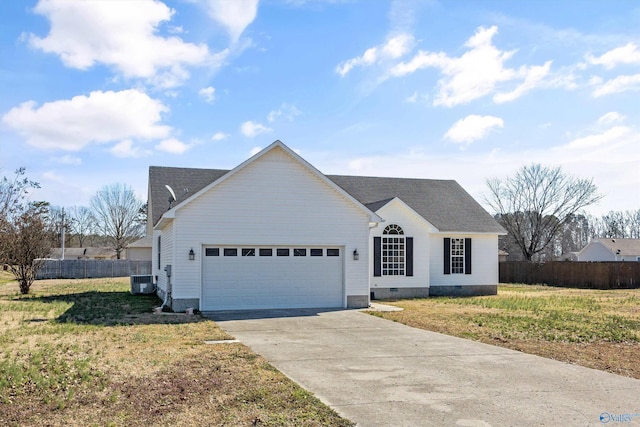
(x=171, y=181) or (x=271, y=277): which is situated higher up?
(x=171, y=181)

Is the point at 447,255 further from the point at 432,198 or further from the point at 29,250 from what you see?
the point at 29,250

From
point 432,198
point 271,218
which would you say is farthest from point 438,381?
point 432,198

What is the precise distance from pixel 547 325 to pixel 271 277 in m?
8.34

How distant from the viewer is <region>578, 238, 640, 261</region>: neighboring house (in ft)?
193

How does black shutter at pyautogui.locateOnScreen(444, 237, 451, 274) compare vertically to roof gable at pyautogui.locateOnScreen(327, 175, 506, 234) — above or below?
below

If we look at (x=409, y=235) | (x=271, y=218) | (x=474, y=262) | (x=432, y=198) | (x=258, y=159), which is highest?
(x=258, y=159)

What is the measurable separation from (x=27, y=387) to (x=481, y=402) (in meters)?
6.03

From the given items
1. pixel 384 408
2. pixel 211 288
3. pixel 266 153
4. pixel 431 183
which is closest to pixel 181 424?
pixel 384 408

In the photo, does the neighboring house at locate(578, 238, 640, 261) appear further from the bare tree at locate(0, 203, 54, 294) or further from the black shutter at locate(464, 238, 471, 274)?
the bare tree at locate(0, 203, 54, 294)

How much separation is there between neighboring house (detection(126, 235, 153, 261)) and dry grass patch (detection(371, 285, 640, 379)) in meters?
28.8

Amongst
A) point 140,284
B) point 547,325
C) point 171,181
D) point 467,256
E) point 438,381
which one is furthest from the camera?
point 171,181

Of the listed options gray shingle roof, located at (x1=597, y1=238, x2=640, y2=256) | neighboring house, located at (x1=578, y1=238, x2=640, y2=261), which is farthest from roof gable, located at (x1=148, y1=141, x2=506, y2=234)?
gray shingle roof, located at (x1=597, y1=238, x2=640, y2=256)

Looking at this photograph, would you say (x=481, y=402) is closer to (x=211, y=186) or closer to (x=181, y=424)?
(x=181, y=424)

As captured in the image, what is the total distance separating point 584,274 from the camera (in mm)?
35531
